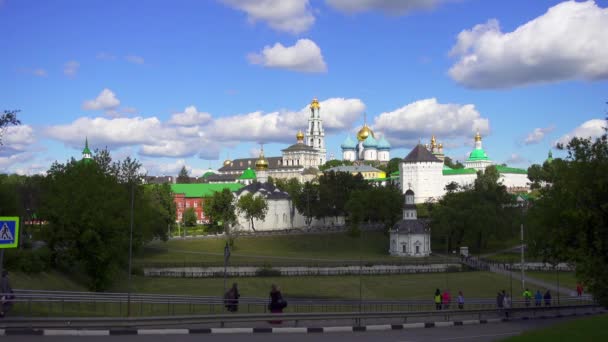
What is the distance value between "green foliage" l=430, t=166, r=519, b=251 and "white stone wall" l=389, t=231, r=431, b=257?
2075mm

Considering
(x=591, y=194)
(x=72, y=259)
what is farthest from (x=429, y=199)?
(x=591, y=194)

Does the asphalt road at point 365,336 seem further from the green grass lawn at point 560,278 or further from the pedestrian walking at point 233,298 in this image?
the green grass lawn at point 560,278

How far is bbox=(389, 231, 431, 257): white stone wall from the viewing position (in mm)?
87625

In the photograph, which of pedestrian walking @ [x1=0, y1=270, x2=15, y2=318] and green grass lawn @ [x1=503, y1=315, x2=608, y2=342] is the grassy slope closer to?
pedestrian walking @ [x1=0, y1=270, x2=15, y2=318]

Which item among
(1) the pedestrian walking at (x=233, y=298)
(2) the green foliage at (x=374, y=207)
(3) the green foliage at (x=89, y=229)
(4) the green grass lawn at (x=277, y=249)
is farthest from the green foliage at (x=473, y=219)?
(1) the pedestrian walking at (x=233, y=298)

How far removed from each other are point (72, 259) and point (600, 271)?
3296 centimetres

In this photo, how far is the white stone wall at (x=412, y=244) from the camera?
87625 millimetres

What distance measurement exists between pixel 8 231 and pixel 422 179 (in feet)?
435

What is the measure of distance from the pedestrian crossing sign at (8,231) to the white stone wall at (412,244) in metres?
71.7

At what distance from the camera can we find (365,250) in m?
91.7

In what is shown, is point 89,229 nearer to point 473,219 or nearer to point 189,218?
point 473,219

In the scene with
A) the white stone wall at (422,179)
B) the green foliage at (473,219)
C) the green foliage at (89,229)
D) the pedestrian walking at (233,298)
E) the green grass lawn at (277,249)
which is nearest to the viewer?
the pedestrian walking at (233,298)

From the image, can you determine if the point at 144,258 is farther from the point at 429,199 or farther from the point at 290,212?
the point at 429,199

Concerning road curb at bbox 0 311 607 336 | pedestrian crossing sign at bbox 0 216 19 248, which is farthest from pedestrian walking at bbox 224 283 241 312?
pedestrian crossing sign at bbox 0 216 19 248
